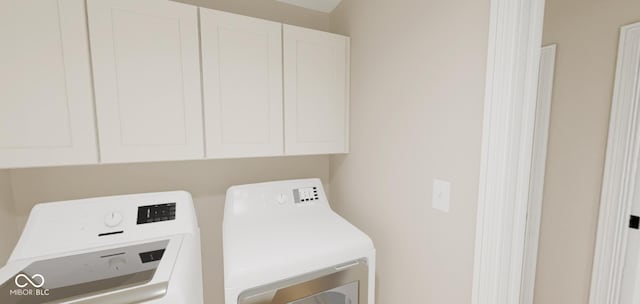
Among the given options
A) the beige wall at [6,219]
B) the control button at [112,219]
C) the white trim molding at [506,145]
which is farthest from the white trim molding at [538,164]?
the beige wall at [6,219]

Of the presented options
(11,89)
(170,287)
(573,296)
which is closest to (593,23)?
(573,296)

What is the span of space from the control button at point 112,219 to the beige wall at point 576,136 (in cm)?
261

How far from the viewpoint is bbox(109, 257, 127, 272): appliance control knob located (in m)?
0.88

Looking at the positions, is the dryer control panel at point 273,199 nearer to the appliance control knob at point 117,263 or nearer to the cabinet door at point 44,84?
the appliance control knob at point 117,263

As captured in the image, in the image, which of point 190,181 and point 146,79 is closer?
point 146,79

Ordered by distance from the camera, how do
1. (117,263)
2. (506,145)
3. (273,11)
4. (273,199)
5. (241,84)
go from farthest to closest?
(273,11) → (273,199) → (241,84) → (117,263) → (506,145)

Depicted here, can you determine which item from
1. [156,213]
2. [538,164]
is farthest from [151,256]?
[538,164]

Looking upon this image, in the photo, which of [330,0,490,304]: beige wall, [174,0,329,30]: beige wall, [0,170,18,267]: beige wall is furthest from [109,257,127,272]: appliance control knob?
[174,0,329,30]: beige wall

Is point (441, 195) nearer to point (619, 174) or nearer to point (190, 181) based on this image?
point (619, 174)

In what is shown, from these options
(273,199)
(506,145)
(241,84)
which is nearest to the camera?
(506,145)

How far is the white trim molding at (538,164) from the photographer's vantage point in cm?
167

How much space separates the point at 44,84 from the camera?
98cm

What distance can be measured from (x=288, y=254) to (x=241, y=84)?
2.94 feet

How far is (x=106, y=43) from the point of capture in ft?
3.43
